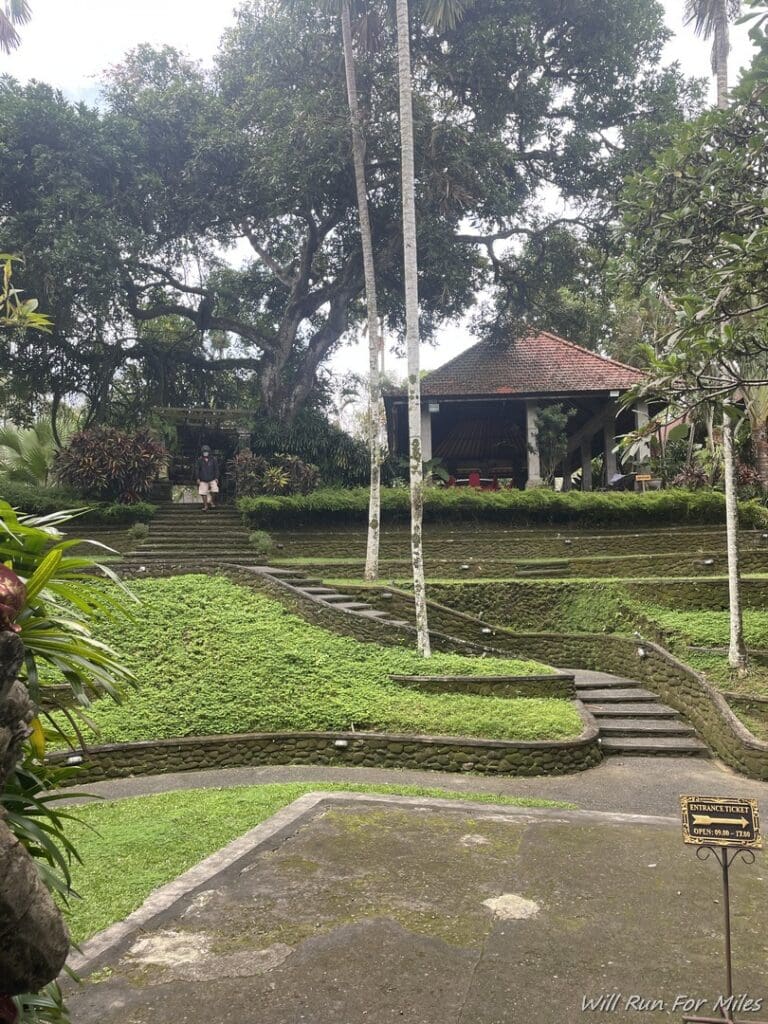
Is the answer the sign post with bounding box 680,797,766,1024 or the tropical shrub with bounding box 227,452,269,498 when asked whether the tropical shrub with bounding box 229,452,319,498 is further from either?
the sign post with bounding box 680,797,766,1024

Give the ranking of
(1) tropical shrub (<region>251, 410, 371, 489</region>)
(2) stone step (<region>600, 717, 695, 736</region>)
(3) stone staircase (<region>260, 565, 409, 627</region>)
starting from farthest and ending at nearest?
(1) tropical shrub (<region>251, 410, 371, 489</region>)
(3) stone staircase (<region>260, 565, 409, 627</region>)
(2) stone step (<region>600, 717, 695, 736</region>)

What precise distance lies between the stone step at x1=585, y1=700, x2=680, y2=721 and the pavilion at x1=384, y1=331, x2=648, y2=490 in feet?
33.0

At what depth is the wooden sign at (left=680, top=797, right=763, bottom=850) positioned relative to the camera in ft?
10.3

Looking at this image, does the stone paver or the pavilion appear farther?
the pavilion

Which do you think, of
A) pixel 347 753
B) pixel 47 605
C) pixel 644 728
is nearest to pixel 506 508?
pixel 644 728

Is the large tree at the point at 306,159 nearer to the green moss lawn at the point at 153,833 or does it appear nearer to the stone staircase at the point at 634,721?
the stone staircase at the point at 634,721

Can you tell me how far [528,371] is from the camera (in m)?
20.6

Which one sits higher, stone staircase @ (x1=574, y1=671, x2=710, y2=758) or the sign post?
the sign post

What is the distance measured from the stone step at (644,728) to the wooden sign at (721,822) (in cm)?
573

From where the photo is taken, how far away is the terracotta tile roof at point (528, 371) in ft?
64.5

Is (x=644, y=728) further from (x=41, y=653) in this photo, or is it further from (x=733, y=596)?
(x=41, y=653)

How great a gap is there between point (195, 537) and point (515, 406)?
441 inches

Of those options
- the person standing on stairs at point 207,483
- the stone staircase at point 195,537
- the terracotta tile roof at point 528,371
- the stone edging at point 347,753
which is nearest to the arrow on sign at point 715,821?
the stone edging at point 347,753

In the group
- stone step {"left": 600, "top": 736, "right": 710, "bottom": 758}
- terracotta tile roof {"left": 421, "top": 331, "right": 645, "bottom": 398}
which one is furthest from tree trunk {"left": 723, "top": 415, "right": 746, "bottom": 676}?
terracotta tile roof {"left": 421, "top": 331, "right": 645, "bottom": 398}
